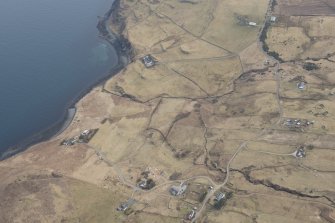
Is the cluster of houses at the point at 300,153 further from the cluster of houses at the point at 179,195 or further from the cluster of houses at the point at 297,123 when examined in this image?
the cluster of houses at the point at 179,195

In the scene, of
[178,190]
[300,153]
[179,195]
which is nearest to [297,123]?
[300,153]

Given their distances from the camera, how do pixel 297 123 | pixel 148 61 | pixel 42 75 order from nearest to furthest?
pixel 297 123
pixel 148 61
pixel 42 75

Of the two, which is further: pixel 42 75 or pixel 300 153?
pixel 42 75

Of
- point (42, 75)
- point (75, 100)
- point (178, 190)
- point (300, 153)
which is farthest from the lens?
point (42, 75)

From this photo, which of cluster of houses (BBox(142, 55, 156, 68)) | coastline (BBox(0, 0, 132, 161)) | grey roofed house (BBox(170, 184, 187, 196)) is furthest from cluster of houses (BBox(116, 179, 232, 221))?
cluster of houses (BBox(142, 55, 156, 68))

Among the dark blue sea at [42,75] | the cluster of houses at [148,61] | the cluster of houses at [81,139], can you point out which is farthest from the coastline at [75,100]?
the cluster of houses at [148,61]

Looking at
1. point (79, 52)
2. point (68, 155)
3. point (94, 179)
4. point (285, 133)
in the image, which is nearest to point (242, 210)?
point (285, 133)

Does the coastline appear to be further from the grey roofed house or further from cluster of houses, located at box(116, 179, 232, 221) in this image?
the grey roofed house

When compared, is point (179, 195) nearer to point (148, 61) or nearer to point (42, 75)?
point (148, 61)
